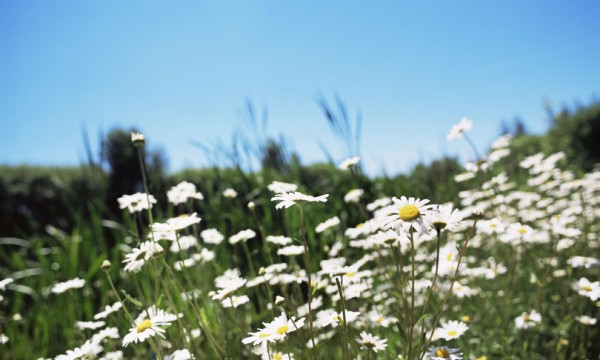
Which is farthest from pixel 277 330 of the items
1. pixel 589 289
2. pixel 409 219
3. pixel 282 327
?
pixel 589 289

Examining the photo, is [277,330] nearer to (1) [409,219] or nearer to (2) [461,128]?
(1) [409,219]

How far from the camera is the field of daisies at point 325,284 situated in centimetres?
150

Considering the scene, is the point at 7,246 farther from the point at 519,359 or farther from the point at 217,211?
the point at 519,359

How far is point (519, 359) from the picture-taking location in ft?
7.59

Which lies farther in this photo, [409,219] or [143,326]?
[143,326]

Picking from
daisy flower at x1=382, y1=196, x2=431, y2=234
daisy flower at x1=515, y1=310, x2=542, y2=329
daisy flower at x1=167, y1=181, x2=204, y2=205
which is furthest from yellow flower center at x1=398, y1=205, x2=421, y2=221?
daisy flower at x1=515, y1=310, x2=542, y2=329

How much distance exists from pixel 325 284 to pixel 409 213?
95cm

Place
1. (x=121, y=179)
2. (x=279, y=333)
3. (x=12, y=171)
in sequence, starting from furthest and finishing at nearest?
1. (x=121, y=179)
2. (x=12, y=171)
3. (x=279, y=333)

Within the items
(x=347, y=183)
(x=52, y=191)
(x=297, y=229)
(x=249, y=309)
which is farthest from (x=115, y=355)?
(x=52, y=191)

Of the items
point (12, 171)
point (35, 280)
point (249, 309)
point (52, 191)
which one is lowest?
point (249, 309)

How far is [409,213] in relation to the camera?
4.16ft

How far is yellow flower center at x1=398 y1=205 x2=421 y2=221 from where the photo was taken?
125 centimetres

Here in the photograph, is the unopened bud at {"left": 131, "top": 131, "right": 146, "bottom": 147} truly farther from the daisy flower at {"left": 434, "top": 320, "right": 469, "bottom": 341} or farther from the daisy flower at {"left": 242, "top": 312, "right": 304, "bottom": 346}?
the daisy flower at {"left": 434, "top": 320, "right": 469, "bottom": 341}

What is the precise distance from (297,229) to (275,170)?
0.92 metres
